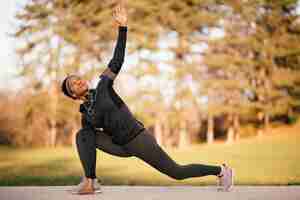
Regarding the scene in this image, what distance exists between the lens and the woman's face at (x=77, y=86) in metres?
4.11

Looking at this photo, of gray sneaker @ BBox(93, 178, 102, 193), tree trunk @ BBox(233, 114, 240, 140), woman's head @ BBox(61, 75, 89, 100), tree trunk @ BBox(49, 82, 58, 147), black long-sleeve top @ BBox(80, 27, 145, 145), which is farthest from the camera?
tree trunk @ BBox(233, 114, 240, 140)

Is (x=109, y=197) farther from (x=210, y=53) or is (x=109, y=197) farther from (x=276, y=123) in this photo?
(x=276, y=123)

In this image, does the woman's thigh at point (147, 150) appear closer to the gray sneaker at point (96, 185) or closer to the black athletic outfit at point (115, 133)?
the black athletic outfit at point (115, 133)

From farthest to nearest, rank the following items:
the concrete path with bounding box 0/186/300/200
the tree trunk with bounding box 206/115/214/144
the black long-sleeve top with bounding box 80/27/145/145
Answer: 1. the tree trunk with bounding box 206/115/214/144
2. the concrete path with bounding box 0/186/300/200
3. the black long-sleeve top with bounding box 80/27/145/145

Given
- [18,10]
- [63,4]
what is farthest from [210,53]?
[18,10]

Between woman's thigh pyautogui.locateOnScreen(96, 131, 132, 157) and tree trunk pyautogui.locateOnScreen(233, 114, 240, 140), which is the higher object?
woman's thigh pyautogui.locateOnScreen(96, 131, 132, 157)

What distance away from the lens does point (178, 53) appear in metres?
24.8

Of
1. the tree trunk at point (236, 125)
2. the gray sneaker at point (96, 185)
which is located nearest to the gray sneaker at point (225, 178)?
the gray sneaker at point (96, 185)

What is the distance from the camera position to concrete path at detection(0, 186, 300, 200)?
4.21 meters

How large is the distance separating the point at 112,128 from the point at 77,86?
0.44 meters

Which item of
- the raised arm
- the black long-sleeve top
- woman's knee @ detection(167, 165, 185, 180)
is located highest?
the raised arm

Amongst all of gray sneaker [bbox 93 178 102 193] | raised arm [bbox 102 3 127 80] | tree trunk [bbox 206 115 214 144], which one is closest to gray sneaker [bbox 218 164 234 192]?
gray sneaker [bbox 93 178 102 193]

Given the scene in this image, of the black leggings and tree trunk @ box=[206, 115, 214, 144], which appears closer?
the black leggings

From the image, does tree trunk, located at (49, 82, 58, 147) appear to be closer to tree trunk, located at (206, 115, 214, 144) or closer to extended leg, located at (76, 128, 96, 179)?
tree trunk, located at (206, 115, 214, 144)
